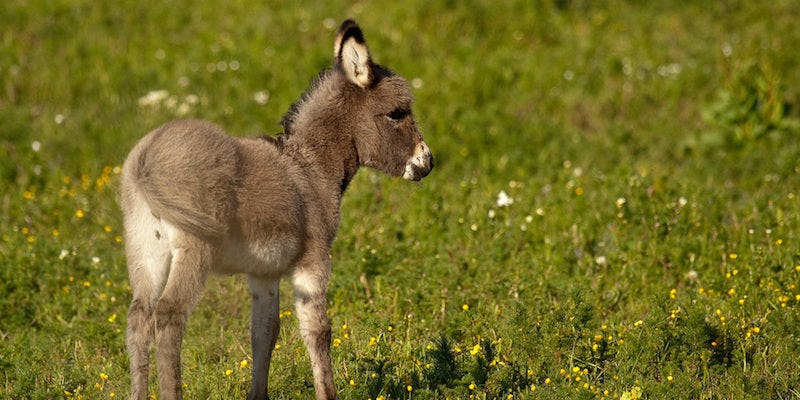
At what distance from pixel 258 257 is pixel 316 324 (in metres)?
0.54

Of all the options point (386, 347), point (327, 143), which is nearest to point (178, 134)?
point (327, 143)

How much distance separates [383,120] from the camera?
648 cm

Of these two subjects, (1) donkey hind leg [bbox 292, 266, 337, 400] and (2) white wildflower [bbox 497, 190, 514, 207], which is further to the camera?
(2) white wildflower [bbox 497, 190, 514, 207]

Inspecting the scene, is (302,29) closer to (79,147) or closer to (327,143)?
(79,147)

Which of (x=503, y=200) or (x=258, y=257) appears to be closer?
(x=258, y=257)

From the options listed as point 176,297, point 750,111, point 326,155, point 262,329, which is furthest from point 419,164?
point 750,111

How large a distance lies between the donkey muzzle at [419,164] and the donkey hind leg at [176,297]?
1.65 metres

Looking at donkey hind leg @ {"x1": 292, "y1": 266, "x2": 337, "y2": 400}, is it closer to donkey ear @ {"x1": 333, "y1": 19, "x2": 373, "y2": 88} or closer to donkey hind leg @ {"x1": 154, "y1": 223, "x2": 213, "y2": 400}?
donkey hind leg @ {"x1": 154, "y1": 223, "x2": 213, "y2": 400}

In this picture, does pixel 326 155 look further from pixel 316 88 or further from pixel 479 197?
pixel 479 197

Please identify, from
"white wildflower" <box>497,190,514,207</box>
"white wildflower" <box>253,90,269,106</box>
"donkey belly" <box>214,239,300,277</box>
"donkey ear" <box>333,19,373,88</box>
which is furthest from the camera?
"white wildflower" <box>253,90,269,106</box>

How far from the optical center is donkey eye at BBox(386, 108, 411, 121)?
6.50 meters

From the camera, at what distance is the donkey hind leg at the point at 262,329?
6148 millimetres

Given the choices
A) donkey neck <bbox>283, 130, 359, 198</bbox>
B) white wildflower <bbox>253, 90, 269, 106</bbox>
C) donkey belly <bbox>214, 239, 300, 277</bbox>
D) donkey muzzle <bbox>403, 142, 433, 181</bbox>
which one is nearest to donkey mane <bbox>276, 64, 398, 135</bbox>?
donkey neck <bbox>283, 130, 359, 198</bbox>

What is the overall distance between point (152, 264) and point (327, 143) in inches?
55.4
